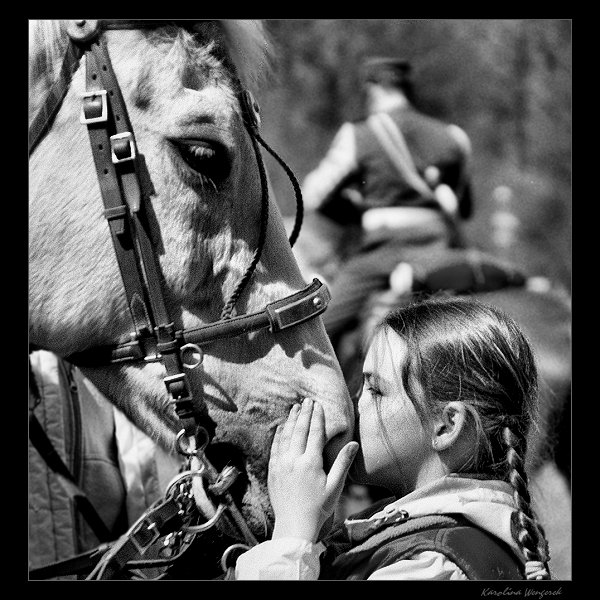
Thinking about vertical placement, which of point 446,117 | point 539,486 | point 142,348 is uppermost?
point 446,117

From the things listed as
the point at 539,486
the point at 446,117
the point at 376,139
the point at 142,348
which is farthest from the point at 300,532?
the point at 446,117

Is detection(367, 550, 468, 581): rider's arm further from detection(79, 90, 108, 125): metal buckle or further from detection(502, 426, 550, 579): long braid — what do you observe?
detection(79, 90, 108, 125): metal buckle

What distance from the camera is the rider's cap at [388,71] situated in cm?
435

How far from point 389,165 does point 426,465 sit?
7.62 feet

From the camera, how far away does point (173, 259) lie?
1600mm

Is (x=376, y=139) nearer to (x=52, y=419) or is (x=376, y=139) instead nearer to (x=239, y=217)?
(x=52, y=419)

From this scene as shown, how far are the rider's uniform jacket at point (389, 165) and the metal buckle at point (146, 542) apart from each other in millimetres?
2345

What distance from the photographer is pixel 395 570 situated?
1542 millimetres

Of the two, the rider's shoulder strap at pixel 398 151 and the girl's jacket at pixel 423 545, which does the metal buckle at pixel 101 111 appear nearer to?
the girl's jacket at pixel 423 545

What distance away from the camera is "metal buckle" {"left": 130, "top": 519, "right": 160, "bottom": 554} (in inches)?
67.9

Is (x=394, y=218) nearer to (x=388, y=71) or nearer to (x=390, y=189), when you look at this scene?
(x=390, y=189)

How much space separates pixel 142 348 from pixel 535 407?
794mm

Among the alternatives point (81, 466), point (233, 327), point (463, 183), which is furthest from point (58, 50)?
point (463, 183)

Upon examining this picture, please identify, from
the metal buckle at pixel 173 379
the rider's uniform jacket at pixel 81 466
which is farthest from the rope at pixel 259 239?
the rider's uniform jacket at pixel 81 466
